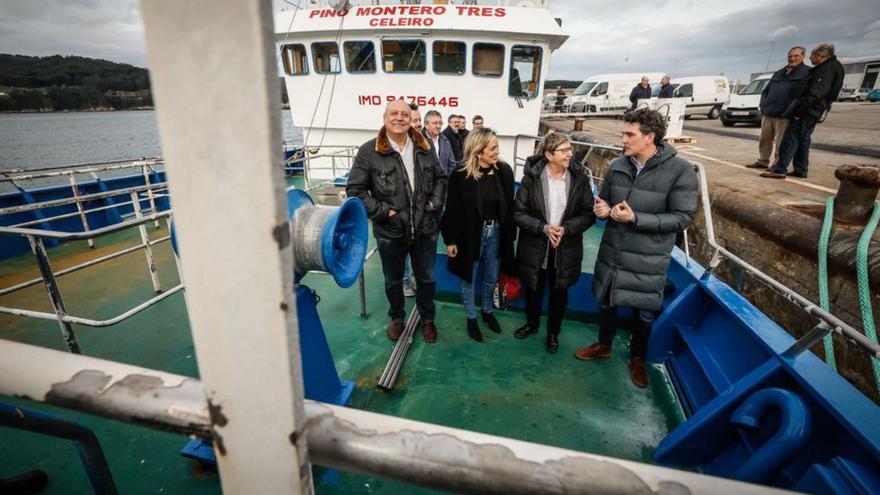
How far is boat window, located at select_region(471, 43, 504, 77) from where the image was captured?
7.76 metres

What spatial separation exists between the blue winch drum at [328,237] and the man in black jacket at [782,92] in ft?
21.8

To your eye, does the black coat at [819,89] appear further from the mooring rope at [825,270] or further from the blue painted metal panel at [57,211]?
the blue painted metal panel at [57,211]

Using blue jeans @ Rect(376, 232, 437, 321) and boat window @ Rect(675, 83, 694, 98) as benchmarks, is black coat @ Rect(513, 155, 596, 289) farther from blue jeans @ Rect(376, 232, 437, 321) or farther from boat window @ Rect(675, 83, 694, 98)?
boat window @ Rect(675, 83, 694, 98)

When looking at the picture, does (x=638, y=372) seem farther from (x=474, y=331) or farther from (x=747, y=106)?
(x=747, y=106)

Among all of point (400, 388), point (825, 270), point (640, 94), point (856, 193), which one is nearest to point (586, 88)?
point (640, 94)

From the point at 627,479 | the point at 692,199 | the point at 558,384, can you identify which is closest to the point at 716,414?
the point at 558,384

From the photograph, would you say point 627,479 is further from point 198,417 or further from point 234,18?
point 234,18

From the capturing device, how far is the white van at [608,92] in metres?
22.0

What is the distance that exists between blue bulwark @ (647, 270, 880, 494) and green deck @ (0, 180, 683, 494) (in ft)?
A: 0.97

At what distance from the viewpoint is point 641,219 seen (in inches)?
96.1

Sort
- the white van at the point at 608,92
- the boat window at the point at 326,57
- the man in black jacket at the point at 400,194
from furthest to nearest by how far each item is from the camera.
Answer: the white van at the point at 608,92, the boat window at the point at 326,57, the man in black jacket at the point at 400,194

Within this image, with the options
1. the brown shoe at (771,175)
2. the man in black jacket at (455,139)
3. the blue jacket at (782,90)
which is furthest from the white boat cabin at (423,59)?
the brown shoe at (771,175)

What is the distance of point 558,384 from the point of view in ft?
9.07

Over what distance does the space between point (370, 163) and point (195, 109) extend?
7.70 feet
